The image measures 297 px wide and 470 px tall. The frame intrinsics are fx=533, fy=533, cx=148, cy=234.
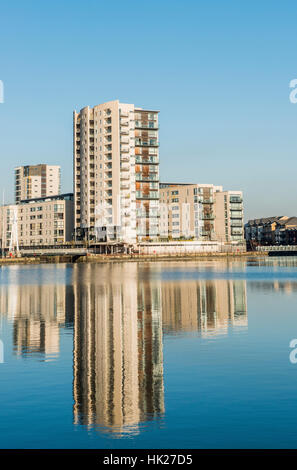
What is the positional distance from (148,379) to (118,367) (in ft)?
7.03

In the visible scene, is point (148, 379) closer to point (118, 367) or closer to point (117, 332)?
point (118, 367)

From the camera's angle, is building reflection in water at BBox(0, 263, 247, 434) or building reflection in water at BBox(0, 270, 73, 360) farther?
building reflection in water at BBox(0, 270, 73, 360)

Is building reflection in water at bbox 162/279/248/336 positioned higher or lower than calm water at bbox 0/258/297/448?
higher

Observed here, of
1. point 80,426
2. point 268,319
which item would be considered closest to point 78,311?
point 268,319

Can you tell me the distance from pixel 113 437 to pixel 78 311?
25761 mm

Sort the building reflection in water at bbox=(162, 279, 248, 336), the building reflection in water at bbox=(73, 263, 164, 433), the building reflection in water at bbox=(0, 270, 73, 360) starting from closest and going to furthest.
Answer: the building reflection in water at bbox=(73, 263, 164, 433) < the building reflection in water at bbox=(0, 270, 73, 360) < the building reflection in water at bbox=(162, 279, 248, 336)

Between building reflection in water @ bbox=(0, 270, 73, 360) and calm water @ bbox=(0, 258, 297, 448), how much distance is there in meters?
0.10

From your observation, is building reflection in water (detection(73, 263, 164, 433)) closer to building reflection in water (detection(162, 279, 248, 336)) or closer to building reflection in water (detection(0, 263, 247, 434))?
building reflection in water (detection(0, 263, 247, 434))

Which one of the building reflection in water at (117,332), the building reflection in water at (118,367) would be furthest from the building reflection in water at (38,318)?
the building reflection in water at (118,367)

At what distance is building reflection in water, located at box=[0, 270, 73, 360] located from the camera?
24469 millimetres

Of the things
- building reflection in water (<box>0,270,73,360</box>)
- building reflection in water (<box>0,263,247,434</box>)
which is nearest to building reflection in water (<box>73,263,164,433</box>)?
building reflection in water (<box>0,263,247,434</box>)

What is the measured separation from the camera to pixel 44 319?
111 feet

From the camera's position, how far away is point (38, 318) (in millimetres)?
34344
